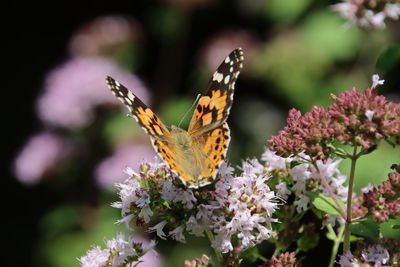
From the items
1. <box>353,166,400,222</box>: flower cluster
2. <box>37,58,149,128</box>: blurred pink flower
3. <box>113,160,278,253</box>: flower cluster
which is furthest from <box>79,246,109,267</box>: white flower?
<box>37,58,149,128</box>: blurred pink flower

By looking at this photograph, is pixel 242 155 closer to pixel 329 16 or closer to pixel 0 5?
pixel 329 16

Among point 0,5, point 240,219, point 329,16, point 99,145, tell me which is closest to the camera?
point 240,219

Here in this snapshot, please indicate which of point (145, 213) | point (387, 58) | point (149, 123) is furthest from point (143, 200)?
point (387, 58)

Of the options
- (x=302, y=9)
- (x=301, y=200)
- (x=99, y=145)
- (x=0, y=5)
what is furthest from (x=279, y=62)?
(x=0, y=5)

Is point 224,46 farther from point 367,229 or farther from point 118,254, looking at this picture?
point 367,229

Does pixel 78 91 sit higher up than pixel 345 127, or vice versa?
pixel 78 91

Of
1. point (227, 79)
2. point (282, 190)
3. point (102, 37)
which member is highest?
point (102, 37)

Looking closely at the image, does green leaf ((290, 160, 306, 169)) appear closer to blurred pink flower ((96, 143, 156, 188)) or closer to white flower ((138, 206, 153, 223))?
white flower ((138, 206, 153, 223))
